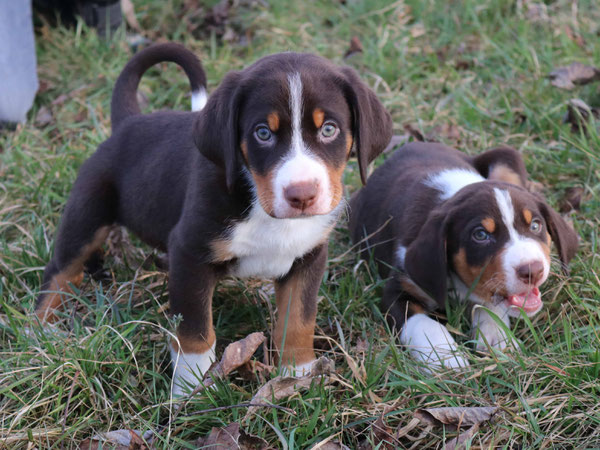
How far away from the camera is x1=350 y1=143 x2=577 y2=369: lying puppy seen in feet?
12.0

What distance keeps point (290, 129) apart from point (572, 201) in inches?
99.1

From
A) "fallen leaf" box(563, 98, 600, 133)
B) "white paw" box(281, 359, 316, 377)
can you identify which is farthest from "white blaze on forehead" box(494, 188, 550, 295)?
"fallen leaf" box(563, 98, 600, 133)

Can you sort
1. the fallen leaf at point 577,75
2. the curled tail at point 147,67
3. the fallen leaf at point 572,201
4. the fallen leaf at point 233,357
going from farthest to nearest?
the fallen leaf at point 577,75
the fallen leaf at point 572,201
the curled tail at point 147,67
the fallen leaf at point 233,357

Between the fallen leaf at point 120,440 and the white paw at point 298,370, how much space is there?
67cm

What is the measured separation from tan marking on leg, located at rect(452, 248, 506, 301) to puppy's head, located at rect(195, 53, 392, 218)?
86cm

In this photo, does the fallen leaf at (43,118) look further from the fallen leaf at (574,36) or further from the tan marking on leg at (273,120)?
the fallen leaf at (574,36)

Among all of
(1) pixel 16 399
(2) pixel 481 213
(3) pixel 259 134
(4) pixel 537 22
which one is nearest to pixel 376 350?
(2) pixel 481 213

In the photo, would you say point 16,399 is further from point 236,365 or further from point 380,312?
point 380,312

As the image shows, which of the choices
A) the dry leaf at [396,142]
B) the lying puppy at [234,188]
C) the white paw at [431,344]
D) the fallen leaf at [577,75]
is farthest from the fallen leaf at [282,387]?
the fallen leaf at [577,75]

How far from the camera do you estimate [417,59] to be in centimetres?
670

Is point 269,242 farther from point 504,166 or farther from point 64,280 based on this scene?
point 504,166

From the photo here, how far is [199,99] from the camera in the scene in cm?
405

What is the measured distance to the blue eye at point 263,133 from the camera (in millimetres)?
3063

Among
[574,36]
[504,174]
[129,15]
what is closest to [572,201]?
[504,174]
